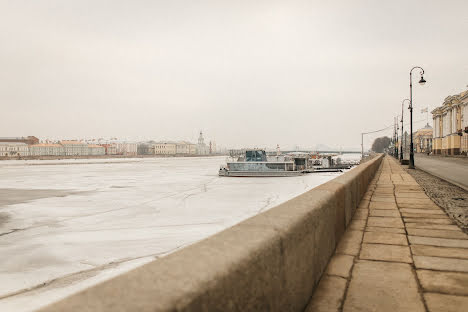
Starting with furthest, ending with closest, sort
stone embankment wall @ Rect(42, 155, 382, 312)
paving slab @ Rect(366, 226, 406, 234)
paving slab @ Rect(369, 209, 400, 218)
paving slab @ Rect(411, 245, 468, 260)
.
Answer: paving slab @ Rect(369, 209, 400, 218)
paving slab @ Rect(366, 226, 406, 234)
paving slab @ Rect(411, 245, 468, 260)
stone embankment wall @ Rect(42, 155, 382, 312)

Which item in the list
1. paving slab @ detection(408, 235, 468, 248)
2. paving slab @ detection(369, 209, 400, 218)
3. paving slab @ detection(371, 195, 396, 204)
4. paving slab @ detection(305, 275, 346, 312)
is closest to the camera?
paving slab @ detection(305, 275, 346, 312)

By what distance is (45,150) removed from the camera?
632ft

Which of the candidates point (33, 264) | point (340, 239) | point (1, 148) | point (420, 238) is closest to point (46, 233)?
point (33, 264)

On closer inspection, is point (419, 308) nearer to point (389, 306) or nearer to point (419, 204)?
point (389, 306)

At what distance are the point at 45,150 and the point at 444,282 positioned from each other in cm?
21638

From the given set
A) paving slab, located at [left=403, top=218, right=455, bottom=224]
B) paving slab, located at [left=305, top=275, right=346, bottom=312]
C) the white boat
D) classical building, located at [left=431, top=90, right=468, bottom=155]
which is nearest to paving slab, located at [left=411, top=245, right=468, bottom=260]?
paving slab, located at [left=305, top=275, right=346, bottom=312]

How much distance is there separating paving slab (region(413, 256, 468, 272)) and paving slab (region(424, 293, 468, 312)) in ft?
2.28

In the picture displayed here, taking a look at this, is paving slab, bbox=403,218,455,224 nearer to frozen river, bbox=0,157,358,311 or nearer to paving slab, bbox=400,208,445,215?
paving slab, bbox=400,208,445,215

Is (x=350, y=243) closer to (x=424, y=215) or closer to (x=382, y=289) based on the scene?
(x=382, y=289)

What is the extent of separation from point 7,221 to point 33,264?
7.32m

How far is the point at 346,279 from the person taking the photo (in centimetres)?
298

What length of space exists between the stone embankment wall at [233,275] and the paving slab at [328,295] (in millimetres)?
76

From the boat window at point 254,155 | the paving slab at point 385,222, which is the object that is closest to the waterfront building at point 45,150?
the boat window at point 254,155

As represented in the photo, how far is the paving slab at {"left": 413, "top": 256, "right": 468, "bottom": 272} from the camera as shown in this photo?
10.8ft
